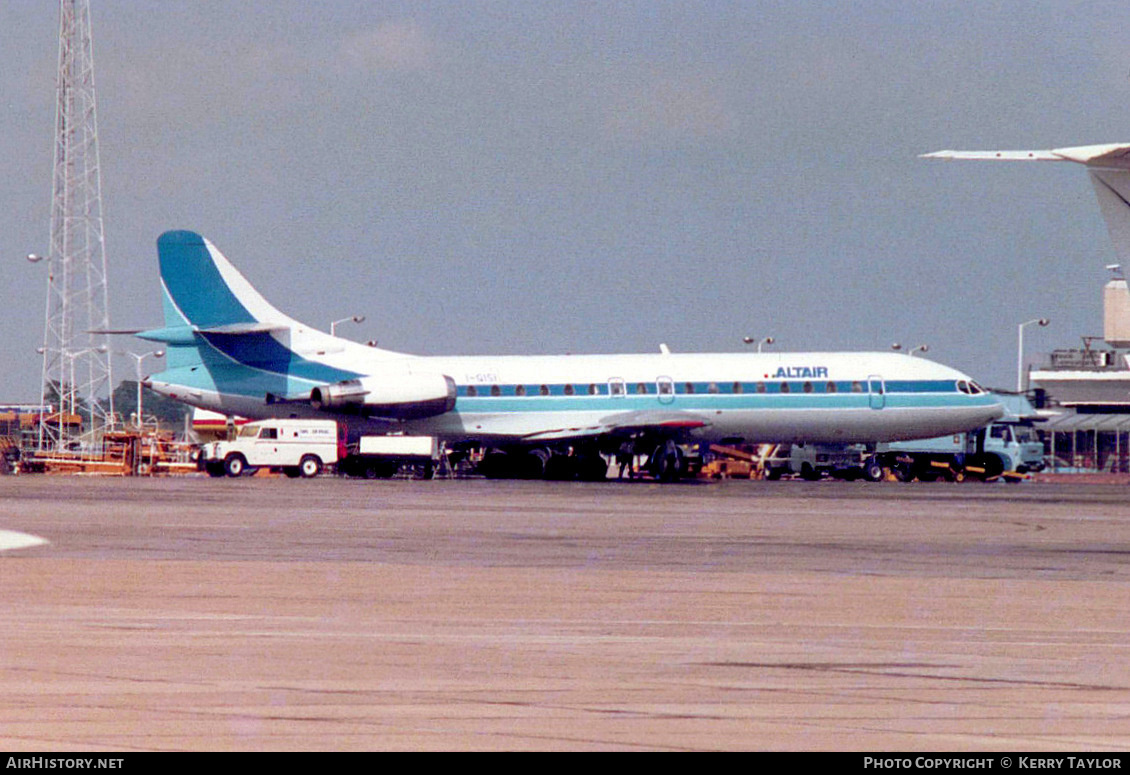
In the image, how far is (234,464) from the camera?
197 feet

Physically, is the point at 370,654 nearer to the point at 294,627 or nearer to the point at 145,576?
the point at 294,627

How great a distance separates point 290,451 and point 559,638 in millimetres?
48592

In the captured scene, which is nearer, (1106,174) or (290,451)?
(1106,174)

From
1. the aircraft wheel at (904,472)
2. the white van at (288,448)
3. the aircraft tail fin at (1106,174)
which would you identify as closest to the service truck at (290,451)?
the white van at (288,448)

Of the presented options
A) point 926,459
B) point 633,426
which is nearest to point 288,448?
point 633,426

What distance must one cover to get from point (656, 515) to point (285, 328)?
26.3 meters

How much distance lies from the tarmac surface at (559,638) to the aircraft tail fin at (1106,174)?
3.99 m

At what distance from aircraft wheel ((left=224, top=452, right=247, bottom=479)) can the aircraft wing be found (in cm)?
1208

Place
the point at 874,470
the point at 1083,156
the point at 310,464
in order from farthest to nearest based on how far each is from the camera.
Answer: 1. the point at 874,470
2. the point at 310,464
3. the point at 1083,156

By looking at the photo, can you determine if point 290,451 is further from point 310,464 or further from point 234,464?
point 234,464

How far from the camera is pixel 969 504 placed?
117ft

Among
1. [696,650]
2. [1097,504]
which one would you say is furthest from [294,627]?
[1097,504]

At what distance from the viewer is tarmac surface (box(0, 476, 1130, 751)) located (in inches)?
321

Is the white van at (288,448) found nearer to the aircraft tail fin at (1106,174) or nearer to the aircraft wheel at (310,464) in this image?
the aircraft wheel at (310,464)
